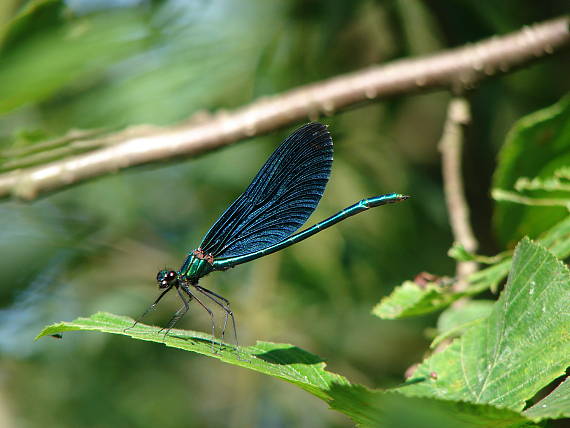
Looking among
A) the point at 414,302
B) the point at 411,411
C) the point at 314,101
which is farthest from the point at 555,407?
the point at 314,101

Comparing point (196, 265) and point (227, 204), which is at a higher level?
point (227, 204)

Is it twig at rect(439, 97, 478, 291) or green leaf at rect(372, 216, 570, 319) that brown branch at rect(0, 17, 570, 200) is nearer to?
twig at rect(439, 97, 478, 291)

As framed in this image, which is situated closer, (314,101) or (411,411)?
(411,411)

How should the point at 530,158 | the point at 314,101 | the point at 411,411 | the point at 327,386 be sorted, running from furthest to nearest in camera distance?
the point at 314,101
the point at 530,158
the point at 327,386
the point at 411,411

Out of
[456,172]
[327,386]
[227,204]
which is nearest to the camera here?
[327,386]

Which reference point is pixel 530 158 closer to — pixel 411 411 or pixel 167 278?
pixel 167 278

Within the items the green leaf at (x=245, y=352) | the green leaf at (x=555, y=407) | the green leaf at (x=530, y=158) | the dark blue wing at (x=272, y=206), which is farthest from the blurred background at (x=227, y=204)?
the green leaf at (x=555, y=407)

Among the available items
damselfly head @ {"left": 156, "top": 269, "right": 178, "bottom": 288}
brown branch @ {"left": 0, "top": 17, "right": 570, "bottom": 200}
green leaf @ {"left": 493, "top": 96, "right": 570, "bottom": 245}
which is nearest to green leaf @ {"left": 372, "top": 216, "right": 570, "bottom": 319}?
green leaf @ {"left": 493, "top": 96, "right": 570, "bottom": 245}
